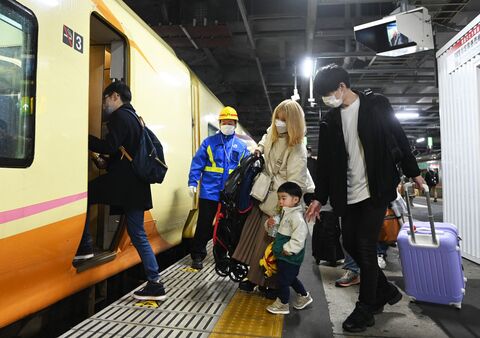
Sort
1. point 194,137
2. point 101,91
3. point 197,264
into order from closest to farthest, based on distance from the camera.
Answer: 1. point 101,91
2. point 197,264
3. point 194,137

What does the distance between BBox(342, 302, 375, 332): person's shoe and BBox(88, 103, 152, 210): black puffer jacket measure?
1703 mm

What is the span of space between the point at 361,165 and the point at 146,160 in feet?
5.18

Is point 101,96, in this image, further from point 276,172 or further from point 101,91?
point 276,172

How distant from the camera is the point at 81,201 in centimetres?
246

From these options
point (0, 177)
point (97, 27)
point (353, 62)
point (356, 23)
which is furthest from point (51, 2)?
point (353, 62)

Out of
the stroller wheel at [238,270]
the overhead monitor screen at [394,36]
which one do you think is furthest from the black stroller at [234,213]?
the overhead monitor screen at [394,36]

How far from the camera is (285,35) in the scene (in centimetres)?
752

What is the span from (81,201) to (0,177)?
0.70m

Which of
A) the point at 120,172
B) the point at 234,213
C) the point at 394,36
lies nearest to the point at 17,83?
the point at 120,172

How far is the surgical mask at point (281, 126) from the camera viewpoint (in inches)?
118

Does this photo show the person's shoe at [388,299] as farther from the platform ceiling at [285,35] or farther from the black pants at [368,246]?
the platform ceiling at [285,35]

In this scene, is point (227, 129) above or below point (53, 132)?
above

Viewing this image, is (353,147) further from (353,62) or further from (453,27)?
(353,62)

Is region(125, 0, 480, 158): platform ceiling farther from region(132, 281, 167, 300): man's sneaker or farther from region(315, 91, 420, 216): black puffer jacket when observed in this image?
region(132, 281, 167, 300): man's sneaker
